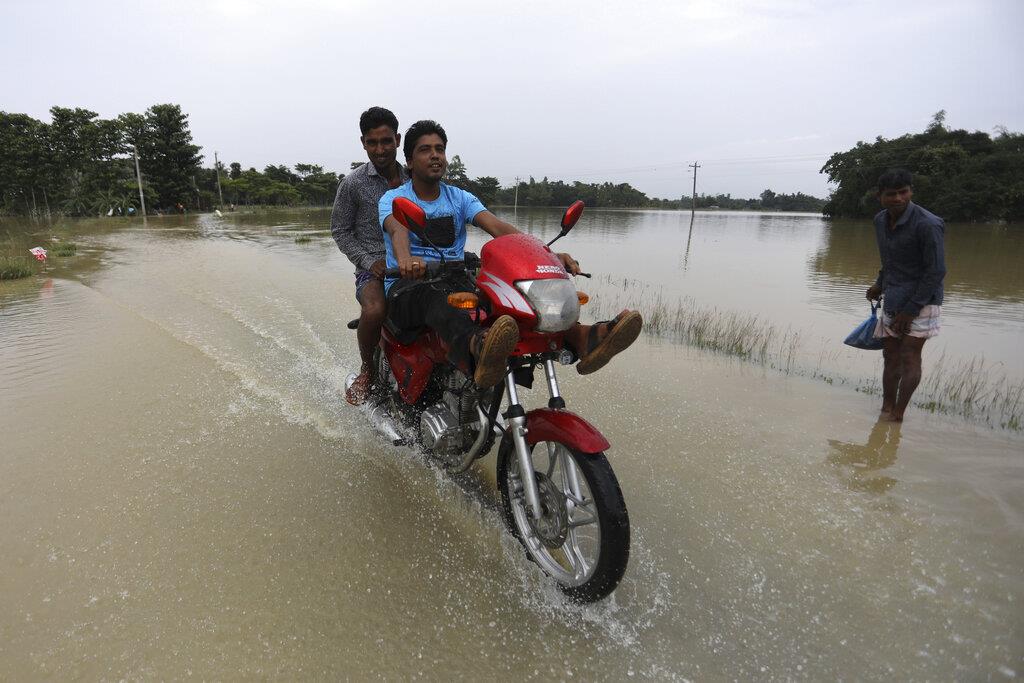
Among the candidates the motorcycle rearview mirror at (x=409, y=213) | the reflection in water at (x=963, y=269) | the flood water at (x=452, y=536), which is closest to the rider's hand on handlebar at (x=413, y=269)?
the motorcycle rearview mirror at (x=409, y=213)

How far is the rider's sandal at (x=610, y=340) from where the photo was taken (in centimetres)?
224

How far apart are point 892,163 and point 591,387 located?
70.0 m

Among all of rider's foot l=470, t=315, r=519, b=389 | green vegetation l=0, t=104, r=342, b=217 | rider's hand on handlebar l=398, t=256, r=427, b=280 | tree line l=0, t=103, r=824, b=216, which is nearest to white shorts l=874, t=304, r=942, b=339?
rider's foot l=470, t=315, r=519, b=389

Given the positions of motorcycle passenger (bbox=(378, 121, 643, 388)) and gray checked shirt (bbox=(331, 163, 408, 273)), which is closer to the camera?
motorcycle passenger (bbox=(378, 121, 643, 388))

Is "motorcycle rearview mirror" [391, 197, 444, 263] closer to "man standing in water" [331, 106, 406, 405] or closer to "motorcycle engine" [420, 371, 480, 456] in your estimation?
"motorcycle engine" [420, 371, 480, 456]

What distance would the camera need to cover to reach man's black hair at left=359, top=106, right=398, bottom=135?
13.7 ft

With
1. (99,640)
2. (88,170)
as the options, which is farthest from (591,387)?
(88,170)

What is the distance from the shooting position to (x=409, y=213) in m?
2.29

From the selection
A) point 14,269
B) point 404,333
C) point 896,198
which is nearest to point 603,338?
point 404,333

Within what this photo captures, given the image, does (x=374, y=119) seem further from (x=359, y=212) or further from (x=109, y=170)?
(x=109, y=170)

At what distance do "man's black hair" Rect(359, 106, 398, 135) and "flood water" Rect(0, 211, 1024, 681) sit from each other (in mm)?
2323

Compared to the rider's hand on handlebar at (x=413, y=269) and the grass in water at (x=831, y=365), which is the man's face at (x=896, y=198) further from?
the rider's hand on handlebar at (x=413, y=269)

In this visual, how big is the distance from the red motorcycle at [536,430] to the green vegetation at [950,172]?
44263 millimetres

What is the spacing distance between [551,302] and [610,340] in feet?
0.97
